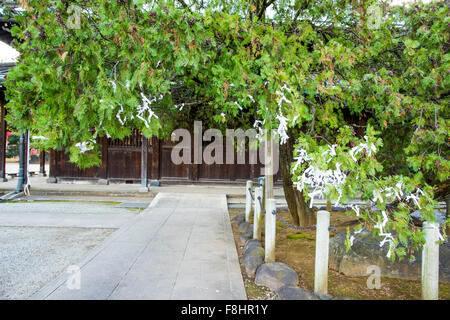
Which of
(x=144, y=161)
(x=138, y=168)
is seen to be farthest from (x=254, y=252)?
(x=138, y=168)

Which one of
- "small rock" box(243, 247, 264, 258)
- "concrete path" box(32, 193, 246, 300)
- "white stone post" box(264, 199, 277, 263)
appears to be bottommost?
"concrete path" box(32, 193, 246, 300)

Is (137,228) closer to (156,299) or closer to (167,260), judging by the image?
(167,260)

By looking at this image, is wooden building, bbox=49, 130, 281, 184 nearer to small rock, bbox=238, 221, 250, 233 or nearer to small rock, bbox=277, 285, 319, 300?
small rock, bbox=238, 221, 250, 233

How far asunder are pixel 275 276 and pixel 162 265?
1.64 m

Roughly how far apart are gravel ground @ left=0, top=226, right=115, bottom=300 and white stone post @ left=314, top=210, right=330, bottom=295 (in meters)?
3.40

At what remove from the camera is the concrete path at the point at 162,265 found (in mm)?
3637

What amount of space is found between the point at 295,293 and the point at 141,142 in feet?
35.4

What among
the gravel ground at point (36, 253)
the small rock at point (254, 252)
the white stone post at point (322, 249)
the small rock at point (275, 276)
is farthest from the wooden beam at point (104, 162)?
the white stone post at point (322, 249)

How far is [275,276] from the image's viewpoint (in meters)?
3.98

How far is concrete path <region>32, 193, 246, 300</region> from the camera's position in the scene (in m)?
3.64

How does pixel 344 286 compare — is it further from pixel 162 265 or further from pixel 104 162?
pixel 104 162

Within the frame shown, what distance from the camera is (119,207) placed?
9.88 metres

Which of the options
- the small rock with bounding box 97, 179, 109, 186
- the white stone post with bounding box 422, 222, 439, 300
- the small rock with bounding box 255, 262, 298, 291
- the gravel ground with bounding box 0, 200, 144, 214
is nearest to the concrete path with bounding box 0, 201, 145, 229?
the gravel ground with bounding box 0, 200, 144, 214
